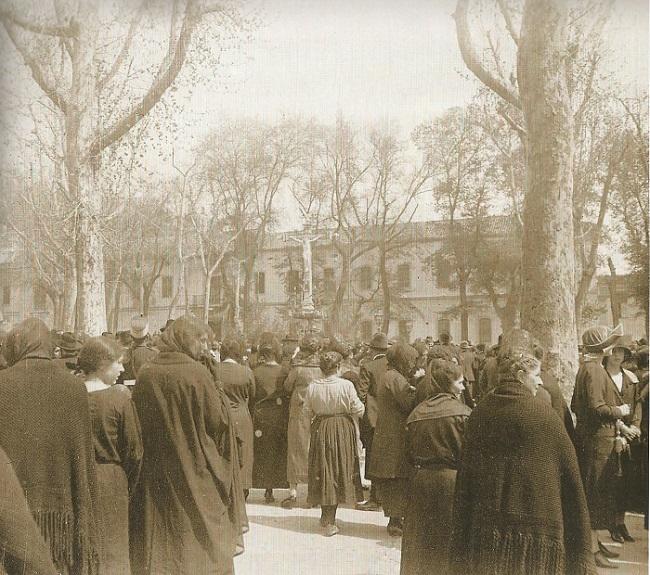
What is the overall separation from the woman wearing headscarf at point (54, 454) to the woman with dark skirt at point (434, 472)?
1.90 m

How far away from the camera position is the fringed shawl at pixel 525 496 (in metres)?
3.33

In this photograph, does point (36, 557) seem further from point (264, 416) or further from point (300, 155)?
point (300, 155)

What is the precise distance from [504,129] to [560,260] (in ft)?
23.8

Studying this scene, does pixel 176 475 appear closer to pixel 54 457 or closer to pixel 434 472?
pixel 54 457

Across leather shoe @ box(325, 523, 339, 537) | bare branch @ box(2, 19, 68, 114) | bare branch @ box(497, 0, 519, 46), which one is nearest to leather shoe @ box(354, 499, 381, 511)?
leather shoe @ box(325, 523, 339, 537)

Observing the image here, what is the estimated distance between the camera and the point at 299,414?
7.31 metres

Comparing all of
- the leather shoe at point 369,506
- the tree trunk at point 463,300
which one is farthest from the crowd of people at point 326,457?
the tree trunk at point 463,300

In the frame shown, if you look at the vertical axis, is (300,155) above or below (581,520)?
above

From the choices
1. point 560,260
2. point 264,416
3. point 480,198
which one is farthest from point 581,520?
point 480,198

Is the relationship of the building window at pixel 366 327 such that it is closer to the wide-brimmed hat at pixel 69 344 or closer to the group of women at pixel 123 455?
the wide-brimmed hat at pixel 69 344

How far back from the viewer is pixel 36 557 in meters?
2.05

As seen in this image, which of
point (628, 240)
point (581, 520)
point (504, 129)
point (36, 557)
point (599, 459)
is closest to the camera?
point (36, 557)

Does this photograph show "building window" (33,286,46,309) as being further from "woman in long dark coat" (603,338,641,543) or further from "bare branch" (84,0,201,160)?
"woman in long dark coat" (603,338,641,543)

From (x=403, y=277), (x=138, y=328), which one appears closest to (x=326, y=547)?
(x=138, y=328)
